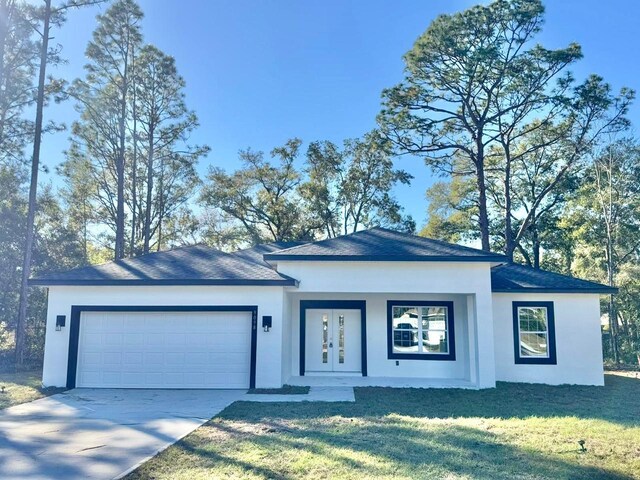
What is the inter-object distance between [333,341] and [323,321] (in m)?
0.66

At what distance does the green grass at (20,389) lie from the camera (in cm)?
965

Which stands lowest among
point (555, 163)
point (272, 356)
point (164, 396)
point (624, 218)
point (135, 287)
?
point (164, 396)

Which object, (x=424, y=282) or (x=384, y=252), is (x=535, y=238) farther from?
(x=384, y=252)

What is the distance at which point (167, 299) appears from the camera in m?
11.5

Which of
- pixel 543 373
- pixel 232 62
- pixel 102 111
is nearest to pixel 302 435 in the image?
pixel 543 373

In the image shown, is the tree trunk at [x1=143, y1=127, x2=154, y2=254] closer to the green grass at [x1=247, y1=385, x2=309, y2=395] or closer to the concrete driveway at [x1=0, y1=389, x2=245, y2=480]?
the concrete driveway at [x1=0, y1=389, x2=245, y2=480]

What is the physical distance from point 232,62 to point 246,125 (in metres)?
6.32

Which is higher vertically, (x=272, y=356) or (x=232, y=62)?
(x=232, y=62)

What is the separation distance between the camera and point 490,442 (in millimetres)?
6121

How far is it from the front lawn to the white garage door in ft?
7.89

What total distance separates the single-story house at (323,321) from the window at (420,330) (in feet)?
0.10

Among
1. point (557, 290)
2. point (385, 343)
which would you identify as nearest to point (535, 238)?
point (557, 290)

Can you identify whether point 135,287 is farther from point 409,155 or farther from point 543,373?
point 409,155

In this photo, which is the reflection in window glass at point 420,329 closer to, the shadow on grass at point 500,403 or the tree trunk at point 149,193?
the shadow on grass at point 500,403
